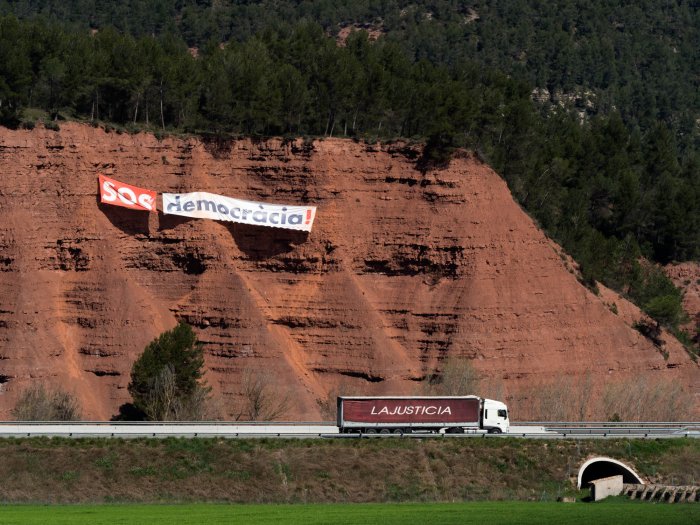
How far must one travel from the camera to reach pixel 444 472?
66312mm

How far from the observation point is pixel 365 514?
57000 mm

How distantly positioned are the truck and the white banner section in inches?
796

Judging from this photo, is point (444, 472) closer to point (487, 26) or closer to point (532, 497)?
point (532, 497)

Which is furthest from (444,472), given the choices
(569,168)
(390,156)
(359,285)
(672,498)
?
(569,168)

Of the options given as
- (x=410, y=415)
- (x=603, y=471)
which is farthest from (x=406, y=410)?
(x=603, y=471)

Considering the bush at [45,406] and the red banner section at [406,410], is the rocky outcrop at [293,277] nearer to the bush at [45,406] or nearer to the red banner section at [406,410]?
the bush at [45,406]

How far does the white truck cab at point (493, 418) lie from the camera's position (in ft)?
239

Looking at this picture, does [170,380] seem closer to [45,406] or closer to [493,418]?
[45,406]

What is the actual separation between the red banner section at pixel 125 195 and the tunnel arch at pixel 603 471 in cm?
3194

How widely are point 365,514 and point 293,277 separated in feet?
112

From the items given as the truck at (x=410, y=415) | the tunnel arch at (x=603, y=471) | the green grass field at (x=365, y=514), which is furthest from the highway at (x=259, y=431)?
the green grass field at (x=365, y=514)

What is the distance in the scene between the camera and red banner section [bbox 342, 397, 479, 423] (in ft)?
235

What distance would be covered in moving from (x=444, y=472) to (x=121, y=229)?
30.1 meters

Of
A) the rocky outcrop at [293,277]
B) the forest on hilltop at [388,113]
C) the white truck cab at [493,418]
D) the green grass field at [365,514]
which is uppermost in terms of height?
the forest on hilltop at [388,113]
